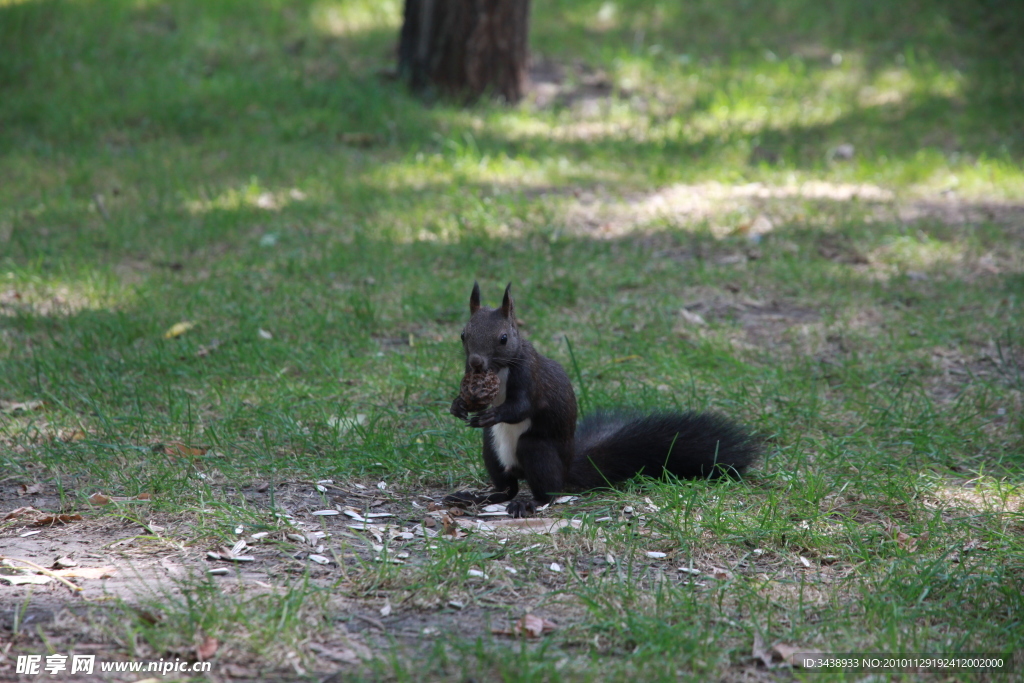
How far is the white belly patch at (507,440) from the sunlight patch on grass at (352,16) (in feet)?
21.6

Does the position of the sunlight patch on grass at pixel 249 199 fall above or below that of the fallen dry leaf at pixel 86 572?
above

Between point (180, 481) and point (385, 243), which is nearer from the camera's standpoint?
point (180, 481)

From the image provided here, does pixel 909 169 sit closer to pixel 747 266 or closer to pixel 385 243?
pixel 747 266

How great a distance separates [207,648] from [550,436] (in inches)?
46.0

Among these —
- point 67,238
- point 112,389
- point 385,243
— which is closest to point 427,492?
point 112,389

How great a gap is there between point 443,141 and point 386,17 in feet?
8.92

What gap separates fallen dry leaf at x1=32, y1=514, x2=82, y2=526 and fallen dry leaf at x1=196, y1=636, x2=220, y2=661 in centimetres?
84

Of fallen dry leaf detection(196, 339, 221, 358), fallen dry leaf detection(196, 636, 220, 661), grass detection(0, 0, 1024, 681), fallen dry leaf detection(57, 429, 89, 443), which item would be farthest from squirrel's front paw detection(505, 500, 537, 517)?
fallen dry leaf detection(196, 339, 221, 358)

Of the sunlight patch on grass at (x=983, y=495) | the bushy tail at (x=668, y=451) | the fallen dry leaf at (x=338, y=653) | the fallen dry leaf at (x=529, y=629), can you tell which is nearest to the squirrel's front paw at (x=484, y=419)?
the bushy tail at (x=668, y=451)

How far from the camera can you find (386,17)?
8.77 metres

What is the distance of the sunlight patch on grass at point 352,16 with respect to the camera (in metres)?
8.63

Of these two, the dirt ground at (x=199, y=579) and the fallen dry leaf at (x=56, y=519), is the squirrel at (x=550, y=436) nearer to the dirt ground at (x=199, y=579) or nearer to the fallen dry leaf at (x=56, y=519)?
the dirt ground at (x=199, y=579)

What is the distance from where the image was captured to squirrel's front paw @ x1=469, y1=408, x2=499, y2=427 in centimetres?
266

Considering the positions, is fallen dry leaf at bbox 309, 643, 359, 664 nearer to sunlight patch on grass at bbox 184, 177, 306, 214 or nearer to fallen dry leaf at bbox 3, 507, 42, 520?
fallen dry leaf at bbox 3, 507, 42, 520
